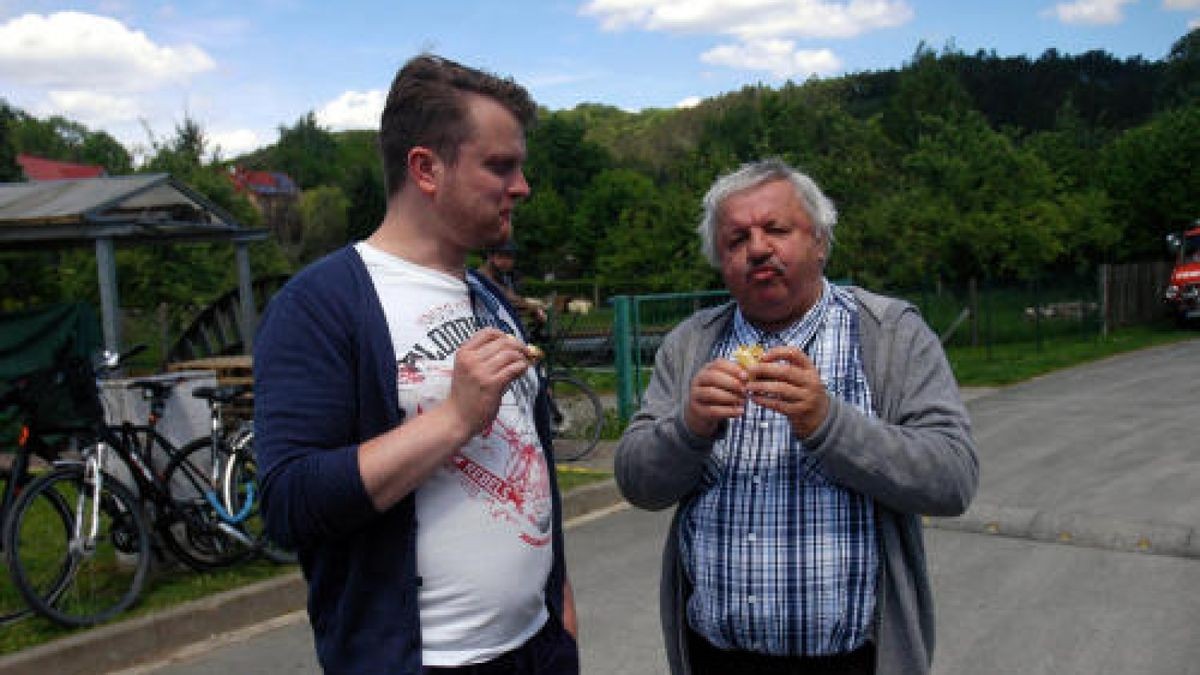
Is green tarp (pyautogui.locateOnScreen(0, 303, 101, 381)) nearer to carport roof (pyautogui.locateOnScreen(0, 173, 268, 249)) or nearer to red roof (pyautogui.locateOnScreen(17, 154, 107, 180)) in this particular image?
carport roof (pyautogui.locateOnScreen(0, 173, 268, 249))

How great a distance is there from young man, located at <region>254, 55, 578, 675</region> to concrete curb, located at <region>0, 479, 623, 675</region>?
3.38 meters

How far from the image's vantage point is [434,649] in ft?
5.71

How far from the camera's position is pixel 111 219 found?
827 cm

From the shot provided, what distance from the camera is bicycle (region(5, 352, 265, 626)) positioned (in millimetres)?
4801

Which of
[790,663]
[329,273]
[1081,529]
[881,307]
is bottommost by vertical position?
[1081,529]

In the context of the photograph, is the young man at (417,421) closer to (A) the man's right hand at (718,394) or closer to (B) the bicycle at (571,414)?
(A) the man's right hand at (718,394)

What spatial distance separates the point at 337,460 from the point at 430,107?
2.12 feet

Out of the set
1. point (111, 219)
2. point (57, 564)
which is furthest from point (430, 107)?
point (111, 219)

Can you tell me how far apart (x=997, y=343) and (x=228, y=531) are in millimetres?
18059

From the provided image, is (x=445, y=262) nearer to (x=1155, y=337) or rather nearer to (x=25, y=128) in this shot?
(x=1155, y=337)

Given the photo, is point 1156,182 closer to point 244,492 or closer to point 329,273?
point 244,492

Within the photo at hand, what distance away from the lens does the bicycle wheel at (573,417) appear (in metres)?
9.54

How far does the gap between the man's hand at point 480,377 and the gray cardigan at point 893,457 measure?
0.51m

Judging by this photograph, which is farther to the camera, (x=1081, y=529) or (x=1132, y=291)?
(x=1132, y=291)
